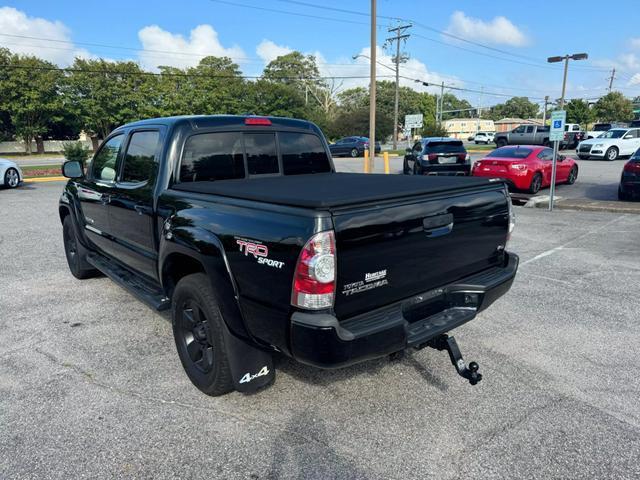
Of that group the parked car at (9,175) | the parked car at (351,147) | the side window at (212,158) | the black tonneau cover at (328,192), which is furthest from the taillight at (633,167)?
the parked car at (351,147)

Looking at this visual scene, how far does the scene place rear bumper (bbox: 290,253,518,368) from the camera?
2314 millimetres

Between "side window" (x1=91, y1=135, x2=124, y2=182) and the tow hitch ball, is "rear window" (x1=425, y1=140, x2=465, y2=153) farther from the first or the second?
the tow hitch ball

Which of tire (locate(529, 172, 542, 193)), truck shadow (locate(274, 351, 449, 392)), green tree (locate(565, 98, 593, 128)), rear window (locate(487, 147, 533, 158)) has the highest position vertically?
green tree (locate(565, 98, 593, 128))

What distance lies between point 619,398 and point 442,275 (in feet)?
5.04

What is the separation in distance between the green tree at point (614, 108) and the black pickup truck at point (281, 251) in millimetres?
83363

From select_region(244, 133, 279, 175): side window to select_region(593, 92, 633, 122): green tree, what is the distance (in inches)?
3278

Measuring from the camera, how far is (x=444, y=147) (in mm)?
16172

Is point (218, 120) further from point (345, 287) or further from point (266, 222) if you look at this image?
point (345, 287)

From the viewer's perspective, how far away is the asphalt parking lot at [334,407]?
2516 millimetres

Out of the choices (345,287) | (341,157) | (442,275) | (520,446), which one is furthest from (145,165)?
(341,157)

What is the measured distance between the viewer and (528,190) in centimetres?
1342

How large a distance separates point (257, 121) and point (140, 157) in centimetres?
108

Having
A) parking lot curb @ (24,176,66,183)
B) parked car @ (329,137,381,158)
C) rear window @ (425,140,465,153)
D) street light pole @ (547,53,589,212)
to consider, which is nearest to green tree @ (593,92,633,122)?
street light pole @ (547,53,589,212)

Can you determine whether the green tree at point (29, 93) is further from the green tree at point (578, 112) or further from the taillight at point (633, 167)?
the green tree at point (578, 112)
